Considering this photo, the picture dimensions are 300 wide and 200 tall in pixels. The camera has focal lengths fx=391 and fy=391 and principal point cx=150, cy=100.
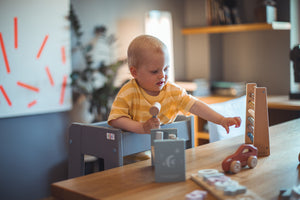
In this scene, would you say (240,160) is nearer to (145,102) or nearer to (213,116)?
(213,116)

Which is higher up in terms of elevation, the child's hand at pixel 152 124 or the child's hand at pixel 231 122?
the child's hand at pixel 152 124

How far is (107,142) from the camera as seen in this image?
163 cm

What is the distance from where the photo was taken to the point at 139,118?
174 cm

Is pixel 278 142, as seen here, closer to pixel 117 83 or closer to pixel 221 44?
pixel 117 83

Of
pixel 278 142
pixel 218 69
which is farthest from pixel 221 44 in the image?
pixel 278 142

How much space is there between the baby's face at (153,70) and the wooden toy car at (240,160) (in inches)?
19.1

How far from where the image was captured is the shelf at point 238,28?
3.69 m

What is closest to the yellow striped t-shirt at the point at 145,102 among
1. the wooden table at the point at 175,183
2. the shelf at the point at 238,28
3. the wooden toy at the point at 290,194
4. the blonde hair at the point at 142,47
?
the blonde hair at the point at 142,47

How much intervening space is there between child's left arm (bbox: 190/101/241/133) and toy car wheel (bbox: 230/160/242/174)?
33 cm

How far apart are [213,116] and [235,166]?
1.46 feet

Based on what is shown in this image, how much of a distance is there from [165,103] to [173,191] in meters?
0.70

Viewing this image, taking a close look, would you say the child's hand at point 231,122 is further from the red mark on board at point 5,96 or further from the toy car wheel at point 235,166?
the red mark on board at point 5,96

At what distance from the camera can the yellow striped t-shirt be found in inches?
66.9

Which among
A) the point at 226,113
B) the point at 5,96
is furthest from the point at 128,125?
the point at 5,96
